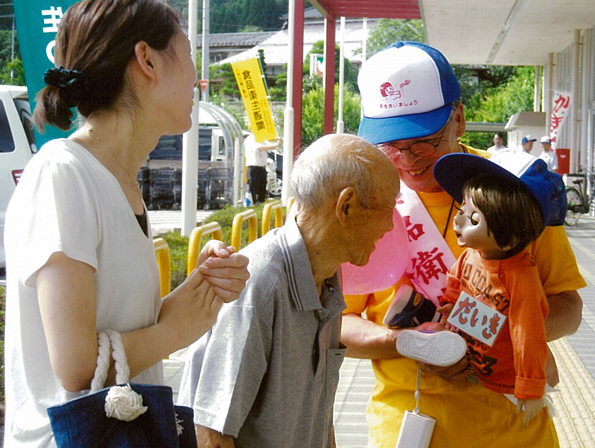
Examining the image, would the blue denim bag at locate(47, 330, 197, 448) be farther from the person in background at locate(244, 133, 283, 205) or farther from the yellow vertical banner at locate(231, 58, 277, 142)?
the yellow vertical banner at locate(231, 58, 277, 142)

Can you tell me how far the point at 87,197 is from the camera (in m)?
1.31

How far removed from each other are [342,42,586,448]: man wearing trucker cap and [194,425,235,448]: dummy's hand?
64 cm

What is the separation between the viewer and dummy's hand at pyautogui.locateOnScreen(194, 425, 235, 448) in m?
1.57

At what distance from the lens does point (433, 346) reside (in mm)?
1937

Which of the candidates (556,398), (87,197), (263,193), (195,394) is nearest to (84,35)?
(87,197)

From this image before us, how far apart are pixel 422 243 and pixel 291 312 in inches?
23.5

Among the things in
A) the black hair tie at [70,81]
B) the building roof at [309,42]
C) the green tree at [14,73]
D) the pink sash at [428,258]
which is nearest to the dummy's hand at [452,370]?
the pink sash at [428,258]

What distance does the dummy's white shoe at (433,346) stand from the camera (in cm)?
192

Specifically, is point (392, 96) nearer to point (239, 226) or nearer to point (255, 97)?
point (239, 226)

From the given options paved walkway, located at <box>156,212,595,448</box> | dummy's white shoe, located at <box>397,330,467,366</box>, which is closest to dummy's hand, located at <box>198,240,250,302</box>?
dummy's white shoe, located at <box>397,330,467,366</box>

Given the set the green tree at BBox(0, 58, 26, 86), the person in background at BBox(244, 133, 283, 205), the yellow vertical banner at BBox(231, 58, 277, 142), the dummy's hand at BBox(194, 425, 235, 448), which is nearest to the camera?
the dummy's hand at BBox(194, 425, 235, 448)

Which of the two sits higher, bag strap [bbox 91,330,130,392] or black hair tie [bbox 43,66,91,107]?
black hair tie [bbox 43,66,91,107]

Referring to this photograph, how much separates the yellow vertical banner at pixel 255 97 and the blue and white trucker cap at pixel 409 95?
49.9ft

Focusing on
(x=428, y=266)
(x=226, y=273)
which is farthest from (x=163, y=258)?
(x=226, y=273)
